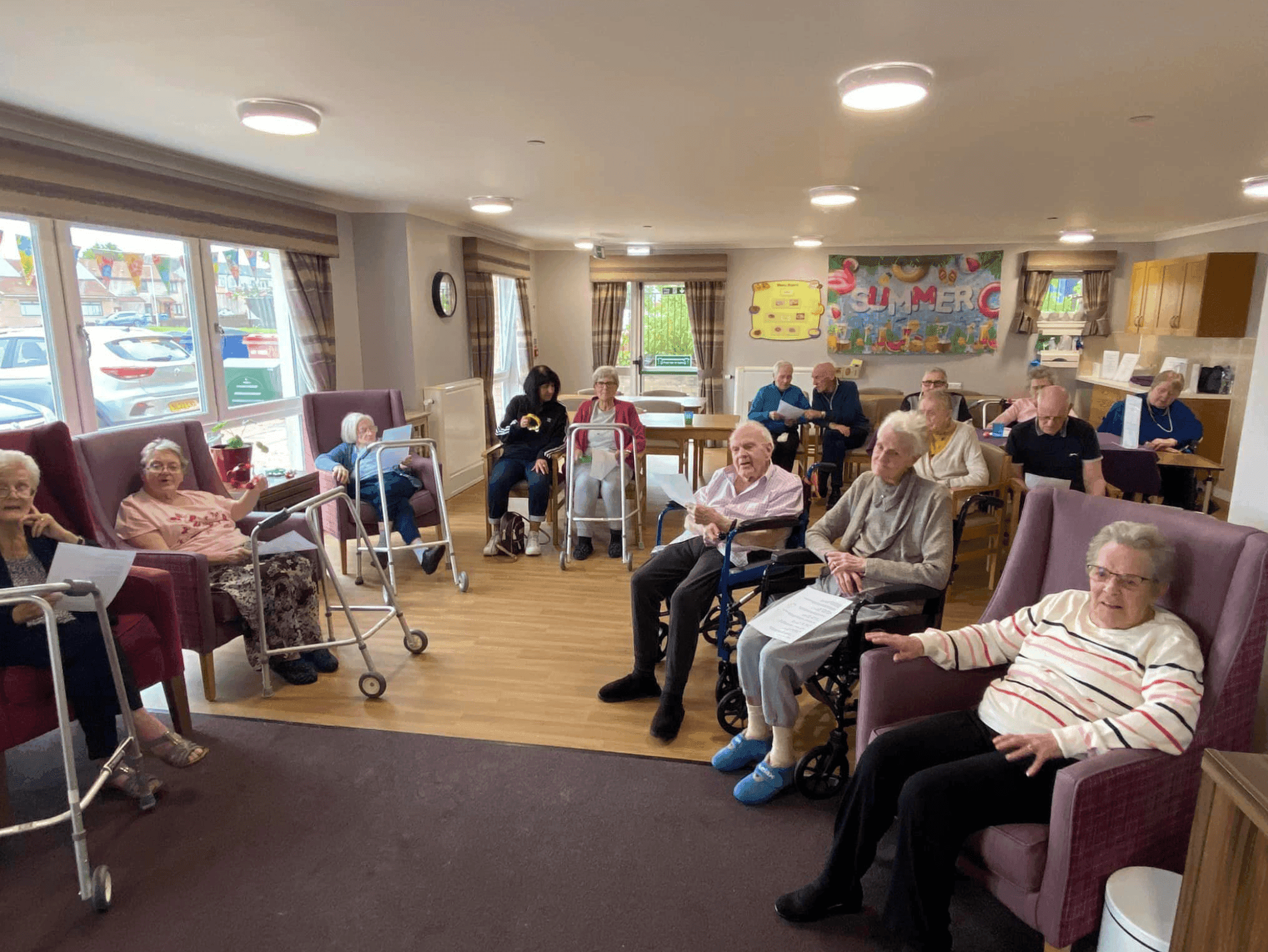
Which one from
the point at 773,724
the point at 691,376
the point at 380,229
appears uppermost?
the point at 380,229

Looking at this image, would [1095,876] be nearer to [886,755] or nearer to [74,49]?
[886,755]

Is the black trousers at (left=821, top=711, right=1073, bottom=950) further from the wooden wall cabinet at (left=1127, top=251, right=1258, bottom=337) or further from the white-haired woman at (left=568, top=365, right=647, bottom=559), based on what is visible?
the wooden wall cabinet at (left=1127, top=251, right=1258, bottom=337)

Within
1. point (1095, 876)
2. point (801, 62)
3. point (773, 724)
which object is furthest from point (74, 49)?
point (1095, 876)

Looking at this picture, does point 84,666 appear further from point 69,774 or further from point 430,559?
point 430,559

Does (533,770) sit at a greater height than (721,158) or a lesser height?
lesser

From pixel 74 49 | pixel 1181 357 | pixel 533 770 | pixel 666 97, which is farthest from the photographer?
pixel 1181 357

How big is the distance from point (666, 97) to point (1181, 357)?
6.30 metres

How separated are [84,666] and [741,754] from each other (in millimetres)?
2014

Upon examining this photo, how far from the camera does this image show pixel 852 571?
238cm

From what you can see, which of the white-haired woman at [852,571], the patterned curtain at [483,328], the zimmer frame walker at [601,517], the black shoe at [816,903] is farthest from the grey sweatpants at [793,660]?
the patterned curtain at [483,328]

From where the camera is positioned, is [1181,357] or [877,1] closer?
[877,1]

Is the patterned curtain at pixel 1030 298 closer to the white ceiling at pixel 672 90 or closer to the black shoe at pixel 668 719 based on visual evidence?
the white ceiling at pixel 672 90

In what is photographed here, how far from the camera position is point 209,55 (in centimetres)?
231

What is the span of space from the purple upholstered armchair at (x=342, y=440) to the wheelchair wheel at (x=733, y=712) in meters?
2.23
